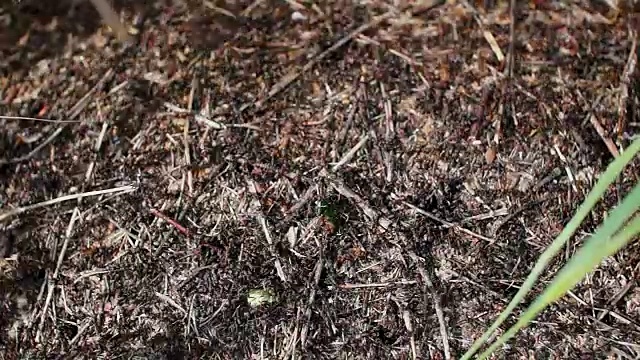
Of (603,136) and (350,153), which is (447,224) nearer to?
(350,153)

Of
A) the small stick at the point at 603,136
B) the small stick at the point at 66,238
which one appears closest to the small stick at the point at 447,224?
the small stick at the point at 603,136

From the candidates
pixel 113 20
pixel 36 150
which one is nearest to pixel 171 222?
pixel 36 150

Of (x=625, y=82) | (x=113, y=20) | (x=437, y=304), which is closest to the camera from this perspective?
(x=437, y=304)

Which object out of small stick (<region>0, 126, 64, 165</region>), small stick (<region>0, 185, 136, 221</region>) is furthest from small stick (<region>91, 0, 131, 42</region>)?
small stick (<region>0, 185, 136, 221</region>)

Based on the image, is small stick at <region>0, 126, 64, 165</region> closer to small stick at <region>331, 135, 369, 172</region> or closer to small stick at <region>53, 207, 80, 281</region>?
small stick at <region>53, 207, 80, 281</region>

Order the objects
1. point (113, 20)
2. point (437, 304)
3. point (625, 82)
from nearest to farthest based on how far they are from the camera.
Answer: point (437, 304), point (625, 82), point (113, 20)

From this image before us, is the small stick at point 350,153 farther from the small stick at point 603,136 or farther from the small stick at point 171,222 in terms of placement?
the small stick at point 603,136

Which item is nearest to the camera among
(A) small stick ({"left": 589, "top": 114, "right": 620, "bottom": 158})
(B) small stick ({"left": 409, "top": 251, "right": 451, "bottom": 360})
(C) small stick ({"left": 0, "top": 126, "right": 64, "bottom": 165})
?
(B) small stick ({"left": 409, "top": 251, "right": 451, "bottom": 360})

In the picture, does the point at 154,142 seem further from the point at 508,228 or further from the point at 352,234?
the point at 508,228
